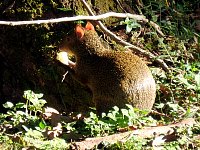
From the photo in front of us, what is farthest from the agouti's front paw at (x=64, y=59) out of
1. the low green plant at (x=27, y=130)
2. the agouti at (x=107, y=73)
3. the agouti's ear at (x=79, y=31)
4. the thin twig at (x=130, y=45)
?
the low green plant at (x=27, y=130)

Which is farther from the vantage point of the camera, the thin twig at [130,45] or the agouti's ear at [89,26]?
the thin twig at [130,45]

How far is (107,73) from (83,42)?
0.60 metres

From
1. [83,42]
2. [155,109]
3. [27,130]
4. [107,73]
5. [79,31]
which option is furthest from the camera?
[83,42]

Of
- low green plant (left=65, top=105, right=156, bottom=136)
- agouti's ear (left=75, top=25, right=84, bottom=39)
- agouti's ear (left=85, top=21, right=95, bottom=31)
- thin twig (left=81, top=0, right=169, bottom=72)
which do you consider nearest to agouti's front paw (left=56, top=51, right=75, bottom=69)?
agouti's ear (left=75, top=25, right=84, bottom=39)

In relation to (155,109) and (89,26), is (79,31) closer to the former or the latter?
(89,26)

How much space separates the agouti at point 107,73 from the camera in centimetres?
510

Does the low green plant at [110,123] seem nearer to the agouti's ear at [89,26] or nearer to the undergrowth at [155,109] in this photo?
the undergrowth at [155,109]

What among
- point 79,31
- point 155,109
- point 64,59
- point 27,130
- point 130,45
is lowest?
point 27,130

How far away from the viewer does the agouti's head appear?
5.68 meters

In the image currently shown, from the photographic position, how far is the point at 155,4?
699 cm

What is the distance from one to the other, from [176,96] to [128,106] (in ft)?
3.70

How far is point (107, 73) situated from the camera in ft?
17.5

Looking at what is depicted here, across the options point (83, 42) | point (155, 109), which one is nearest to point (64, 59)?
point (83, 42)

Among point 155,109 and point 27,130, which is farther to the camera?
point 155,109
